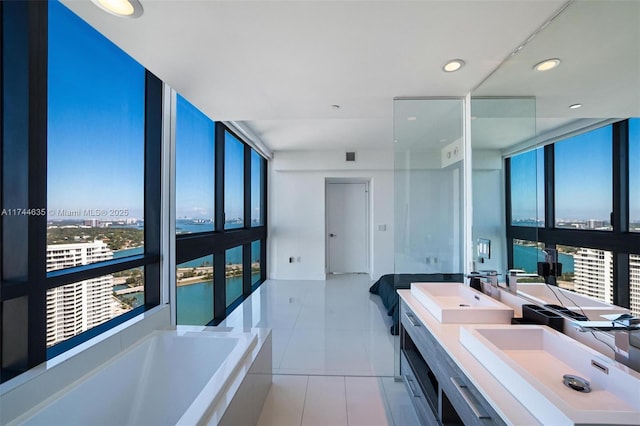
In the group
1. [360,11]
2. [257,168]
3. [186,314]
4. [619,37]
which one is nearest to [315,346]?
[186,314]

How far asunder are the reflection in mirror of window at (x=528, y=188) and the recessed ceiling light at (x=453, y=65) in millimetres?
701

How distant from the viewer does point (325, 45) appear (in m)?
1.45

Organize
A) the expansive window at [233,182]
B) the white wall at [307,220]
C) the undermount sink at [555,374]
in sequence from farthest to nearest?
1. the white wall at [307,220]
2. the expansive window at [233,182]
3. the undermount sink at [555,374]

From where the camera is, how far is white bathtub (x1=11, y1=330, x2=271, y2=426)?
1200 mm

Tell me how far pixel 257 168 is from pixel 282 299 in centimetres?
249

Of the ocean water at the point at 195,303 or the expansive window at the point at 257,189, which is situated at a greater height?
the expansive window at the point at 257,189

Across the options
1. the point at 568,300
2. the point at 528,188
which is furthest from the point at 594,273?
the point at 528,188

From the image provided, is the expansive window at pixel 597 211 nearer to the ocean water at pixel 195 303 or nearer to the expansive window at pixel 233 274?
the ocean water at pixel 195 303

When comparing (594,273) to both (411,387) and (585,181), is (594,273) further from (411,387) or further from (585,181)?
(411,387)

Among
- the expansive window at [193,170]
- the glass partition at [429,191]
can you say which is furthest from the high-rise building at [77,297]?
the glass partition at [429,191]

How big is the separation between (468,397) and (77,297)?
2.10 m

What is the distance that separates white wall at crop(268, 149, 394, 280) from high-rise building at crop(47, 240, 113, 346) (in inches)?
149

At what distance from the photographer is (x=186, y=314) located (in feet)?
8.41

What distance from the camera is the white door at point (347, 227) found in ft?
19.1
